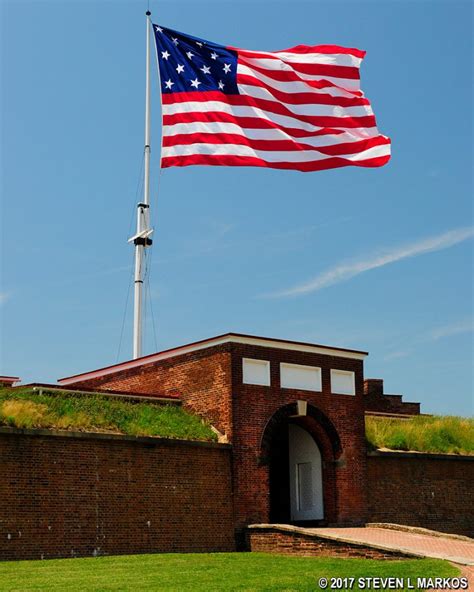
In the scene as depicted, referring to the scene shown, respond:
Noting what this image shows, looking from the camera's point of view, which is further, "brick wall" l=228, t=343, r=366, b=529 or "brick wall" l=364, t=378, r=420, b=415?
"brick wall" l=364, t=378, r=420, b=415

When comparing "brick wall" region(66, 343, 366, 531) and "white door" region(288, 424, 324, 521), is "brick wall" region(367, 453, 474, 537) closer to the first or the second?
"brick wall" region(66, 343, 366, 531)

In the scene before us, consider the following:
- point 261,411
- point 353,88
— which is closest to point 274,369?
point 261,411

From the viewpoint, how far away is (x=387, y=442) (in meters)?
30.3

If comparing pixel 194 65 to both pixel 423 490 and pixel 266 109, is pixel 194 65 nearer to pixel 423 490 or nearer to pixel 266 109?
pixel 266 109

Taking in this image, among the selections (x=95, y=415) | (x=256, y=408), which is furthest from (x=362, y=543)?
(x=95, y=415)

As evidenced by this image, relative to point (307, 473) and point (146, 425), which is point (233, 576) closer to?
point (146, 425)

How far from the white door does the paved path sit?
209 cm

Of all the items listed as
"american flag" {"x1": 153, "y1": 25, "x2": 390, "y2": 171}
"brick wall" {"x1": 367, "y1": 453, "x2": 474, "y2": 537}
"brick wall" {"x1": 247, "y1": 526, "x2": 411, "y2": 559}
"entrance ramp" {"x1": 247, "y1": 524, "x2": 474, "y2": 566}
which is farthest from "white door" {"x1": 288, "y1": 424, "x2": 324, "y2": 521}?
"american flag" {"x1": 153, "y1": 25, "x2": 390, "y2": 171}

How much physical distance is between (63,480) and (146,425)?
3193 mm

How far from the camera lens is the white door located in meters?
28.6

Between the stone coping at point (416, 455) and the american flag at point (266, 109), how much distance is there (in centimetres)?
871

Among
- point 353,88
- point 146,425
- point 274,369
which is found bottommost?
point 146,425

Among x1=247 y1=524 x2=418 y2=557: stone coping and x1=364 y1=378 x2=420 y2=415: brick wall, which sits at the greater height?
x1=364 y1=378 x2=420 y2=415: brick wall

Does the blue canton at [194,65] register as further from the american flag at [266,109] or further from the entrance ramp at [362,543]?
the entrance ramp at [362,543]
